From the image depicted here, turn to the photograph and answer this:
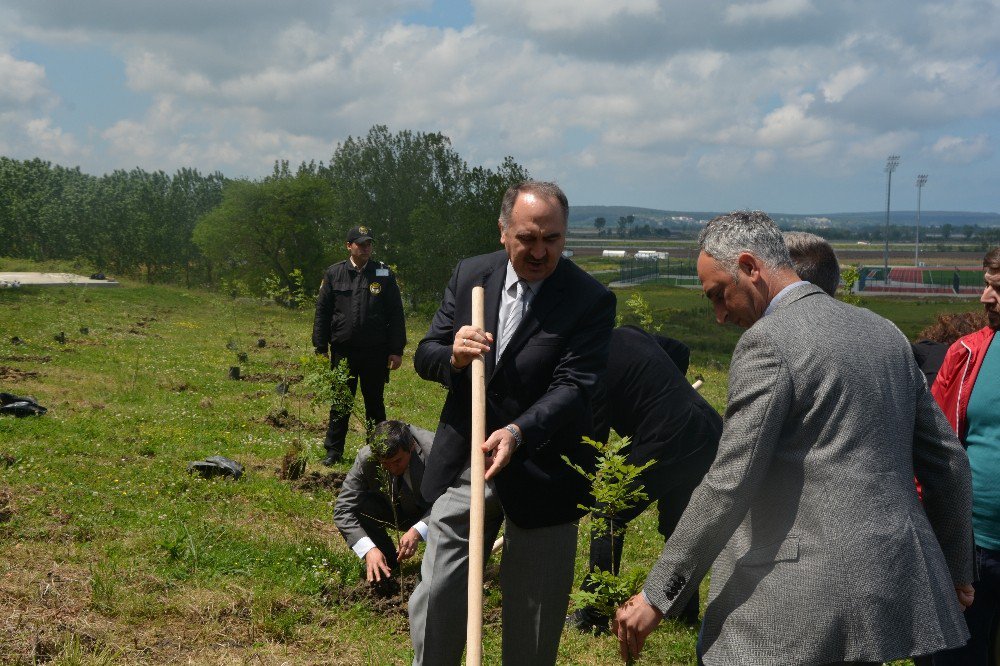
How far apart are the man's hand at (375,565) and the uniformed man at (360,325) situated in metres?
3.56

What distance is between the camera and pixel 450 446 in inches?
144

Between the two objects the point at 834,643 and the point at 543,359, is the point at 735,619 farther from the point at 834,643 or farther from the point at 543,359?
the point at 543,359

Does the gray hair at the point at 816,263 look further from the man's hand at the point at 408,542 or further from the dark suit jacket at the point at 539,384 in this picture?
the man's hand at the point at 408,542

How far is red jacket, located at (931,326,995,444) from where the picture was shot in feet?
12.3

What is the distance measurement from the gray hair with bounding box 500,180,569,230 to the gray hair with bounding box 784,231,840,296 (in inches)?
40.4

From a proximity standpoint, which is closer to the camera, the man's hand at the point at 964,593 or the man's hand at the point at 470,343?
the man's hand at the point at 964,593

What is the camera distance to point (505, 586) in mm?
3674

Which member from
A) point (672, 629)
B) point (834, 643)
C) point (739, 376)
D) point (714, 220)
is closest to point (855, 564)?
point (834, 643)

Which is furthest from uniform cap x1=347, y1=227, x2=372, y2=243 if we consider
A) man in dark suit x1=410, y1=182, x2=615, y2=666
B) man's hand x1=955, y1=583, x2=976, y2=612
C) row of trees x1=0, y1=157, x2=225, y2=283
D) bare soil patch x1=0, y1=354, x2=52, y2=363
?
row of trees x1=0, y1=157, x2=225, y2=283

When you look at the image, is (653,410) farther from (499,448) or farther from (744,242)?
(744,242)

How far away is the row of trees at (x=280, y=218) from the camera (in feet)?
147

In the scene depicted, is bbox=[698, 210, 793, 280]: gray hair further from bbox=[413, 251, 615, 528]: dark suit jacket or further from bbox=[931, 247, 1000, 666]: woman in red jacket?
bbox=[931, 247, 1000, 666]: woman in red jacket

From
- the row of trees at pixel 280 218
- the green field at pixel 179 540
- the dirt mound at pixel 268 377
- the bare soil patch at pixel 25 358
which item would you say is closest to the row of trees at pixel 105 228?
the row of trees at pixel 280 218

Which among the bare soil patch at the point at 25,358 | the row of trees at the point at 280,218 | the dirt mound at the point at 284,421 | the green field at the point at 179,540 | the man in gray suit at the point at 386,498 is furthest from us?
the row of trees at the point at 280,218
